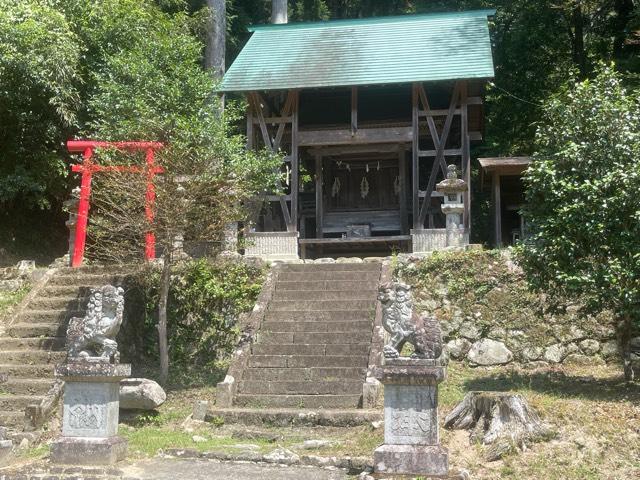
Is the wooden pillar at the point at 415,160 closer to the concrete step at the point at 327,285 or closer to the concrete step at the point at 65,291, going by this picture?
the concrete step at the point at 327,285

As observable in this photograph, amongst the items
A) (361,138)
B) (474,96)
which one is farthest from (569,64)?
(361,138)

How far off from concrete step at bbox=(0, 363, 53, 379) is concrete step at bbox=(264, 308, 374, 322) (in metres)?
3.64

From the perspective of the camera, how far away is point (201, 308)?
549 inches

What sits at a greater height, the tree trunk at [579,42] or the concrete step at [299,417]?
the tree trunk at [579,42]

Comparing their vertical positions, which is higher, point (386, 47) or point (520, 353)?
point (386, 47)

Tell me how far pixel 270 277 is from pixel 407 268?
2.65 meters

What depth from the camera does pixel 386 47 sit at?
19.9 m

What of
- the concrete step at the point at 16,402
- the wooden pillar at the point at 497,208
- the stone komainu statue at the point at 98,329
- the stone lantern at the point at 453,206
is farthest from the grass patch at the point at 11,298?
the wooden pillar at the point at 497,208

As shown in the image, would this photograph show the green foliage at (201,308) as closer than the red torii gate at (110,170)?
No

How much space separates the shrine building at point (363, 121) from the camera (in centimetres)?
1830

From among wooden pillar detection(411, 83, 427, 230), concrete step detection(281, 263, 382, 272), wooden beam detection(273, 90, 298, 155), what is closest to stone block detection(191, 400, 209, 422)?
concrete step detection(281, 263, 382, 272)

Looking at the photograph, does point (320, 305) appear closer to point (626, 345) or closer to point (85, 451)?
point (626, 345)

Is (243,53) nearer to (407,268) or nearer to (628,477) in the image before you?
(407,268)

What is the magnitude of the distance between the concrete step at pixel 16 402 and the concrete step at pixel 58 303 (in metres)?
2.71
